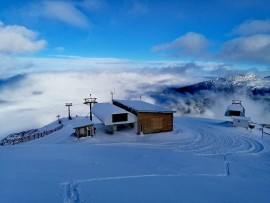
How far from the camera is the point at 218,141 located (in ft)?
99.8

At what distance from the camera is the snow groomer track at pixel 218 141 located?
26.6 metres

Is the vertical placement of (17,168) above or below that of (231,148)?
above

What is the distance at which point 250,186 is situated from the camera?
12.6 meters

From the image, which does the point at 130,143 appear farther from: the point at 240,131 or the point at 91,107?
the point at 240,131

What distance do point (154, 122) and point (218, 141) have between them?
27.4 feet

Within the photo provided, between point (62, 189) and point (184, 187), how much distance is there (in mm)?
5410

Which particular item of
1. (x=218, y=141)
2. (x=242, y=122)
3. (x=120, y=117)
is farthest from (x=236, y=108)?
(x=120, y=117)

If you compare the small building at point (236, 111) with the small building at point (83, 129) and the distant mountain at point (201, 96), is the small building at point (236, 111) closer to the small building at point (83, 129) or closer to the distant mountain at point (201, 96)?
the small building at point (83, 129)

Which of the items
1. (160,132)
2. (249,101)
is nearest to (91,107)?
(160,132)

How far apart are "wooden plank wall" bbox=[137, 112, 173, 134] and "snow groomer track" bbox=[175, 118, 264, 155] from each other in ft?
8.33

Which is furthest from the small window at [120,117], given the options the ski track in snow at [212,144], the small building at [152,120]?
the ski track in snow at [212,144]

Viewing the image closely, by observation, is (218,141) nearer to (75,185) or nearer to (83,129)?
(83,129)

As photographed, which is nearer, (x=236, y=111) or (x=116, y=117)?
(x=116, y=117)

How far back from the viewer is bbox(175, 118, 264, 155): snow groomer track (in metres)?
26.6
